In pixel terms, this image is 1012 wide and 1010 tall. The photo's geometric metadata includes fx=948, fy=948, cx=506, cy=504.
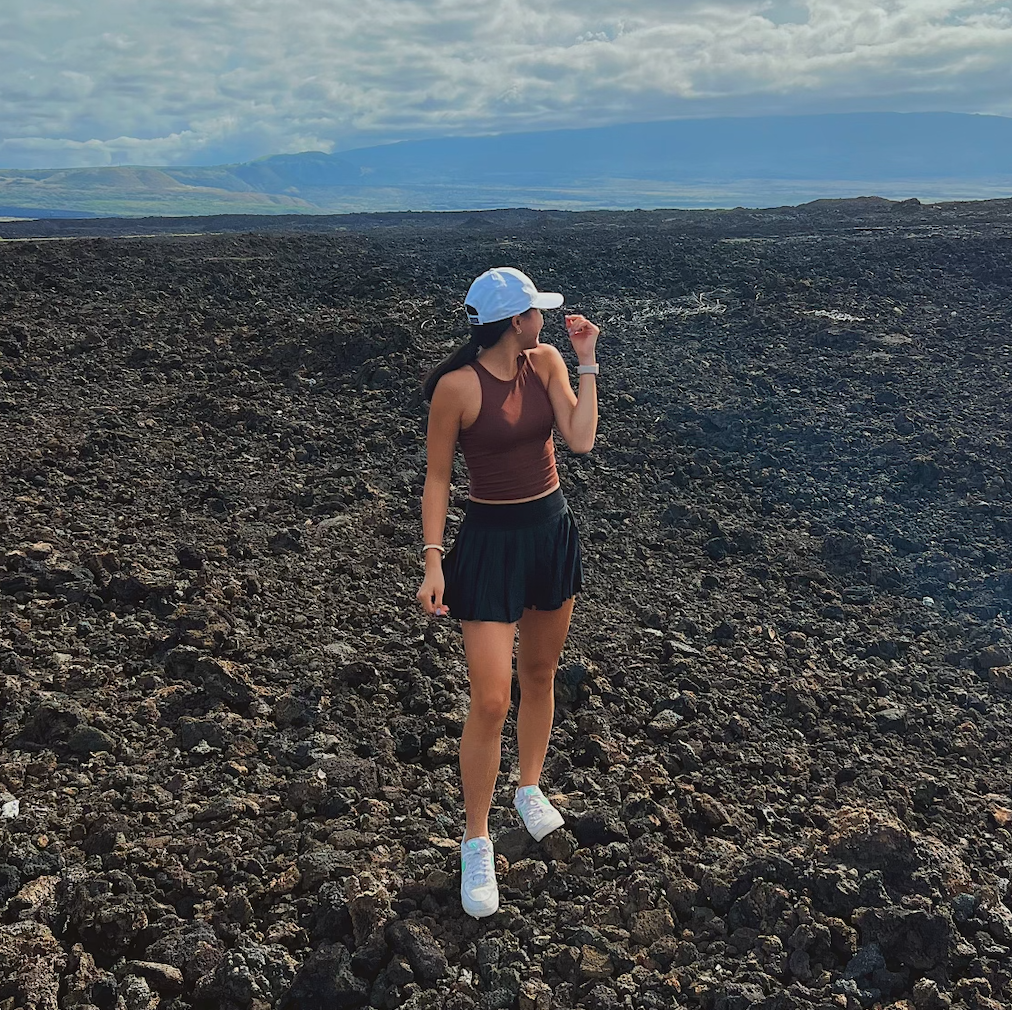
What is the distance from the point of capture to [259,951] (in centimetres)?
295

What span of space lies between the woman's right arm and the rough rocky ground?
3.41 feet

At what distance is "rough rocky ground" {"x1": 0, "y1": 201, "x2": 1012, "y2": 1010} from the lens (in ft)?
9.71

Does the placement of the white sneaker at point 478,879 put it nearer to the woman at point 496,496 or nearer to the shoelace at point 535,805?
the woman at point 496,496

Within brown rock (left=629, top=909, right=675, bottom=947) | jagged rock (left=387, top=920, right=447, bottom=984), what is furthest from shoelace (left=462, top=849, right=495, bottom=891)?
brown rock (left=629, top=909, right=675, bottom=947)

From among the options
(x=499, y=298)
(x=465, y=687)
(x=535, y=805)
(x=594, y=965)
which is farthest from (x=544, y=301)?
(x=465, y=687)

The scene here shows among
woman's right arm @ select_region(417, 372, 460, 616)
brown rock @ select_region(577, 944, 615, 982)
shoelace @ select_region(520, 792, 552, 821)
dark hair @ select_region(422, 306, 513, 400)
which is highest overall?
dark hair @ select_region(422, 306, 513, 400)

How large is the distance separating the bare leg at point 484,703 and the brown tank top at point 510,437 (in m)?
0.43

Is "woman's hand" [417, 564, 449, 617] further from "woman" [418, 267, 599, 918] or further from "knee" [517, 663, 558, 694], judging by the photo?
"knee" [517, 663, 558, 694]

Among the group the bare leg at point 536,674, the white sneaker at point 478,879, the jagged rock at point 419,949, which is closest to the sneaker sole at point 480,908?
the white sneaker at point 478,879

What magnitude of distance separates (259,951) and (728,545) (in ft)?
14.4

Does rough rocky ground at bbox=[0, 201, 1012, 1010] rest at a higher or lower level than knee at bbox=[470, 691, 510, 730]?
lower

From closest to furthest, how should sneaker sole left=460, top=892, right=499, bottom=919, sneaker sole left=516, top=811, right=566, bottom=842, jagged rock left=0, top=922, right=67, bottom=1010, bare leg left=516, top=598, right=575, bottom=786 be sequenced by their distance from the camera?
jagged rock left=0, top=922, right=67, bottom=1010 < sneaker sole left=460, top=892, right=499, bottom=919 < bare leg left=516, top=598, right=575, bottom=786 < sneaker sole left=516, top=811, right=566, bottom=842

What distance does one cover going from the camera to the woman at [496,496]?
114 inches

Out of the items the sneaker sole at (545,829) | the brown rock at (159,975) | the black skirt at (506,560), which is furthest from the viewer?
the sneaker sole at (545,829)
